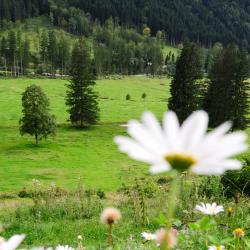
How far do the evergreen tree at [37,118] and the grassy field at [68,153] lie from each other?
1260mm

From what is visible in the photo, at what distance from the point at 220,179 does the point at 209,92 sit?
41.7 meters

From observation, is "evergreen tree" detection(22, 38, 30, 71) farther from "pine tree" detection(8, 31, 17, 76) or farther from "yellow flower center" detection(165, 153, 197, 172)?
"yellow flower center" detection(165, 153, 197, 172)

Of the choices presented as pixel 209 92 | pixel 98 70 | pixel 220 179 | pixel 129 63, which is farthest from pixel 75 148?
pixel 129 63

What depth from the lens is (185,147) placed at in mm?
764

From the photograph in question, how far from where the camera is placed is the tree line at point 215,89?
169 feet

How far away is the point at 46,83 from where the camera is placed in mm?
97000

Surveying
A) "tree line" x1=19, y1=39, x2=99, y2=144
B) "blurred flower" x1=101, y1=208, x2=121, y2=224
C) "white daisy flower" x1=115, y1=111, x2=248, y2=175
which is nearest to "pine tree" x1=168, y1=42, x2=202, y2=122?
"tree line" x1=19, y1=39, x2=99, y2=144

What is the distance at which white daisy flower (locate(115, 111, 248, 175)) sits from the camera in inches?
28.8

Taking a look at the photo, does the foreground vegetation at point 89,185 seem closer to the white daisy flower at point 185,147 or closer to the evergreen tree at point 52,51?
the white daisy flower at point 185,147

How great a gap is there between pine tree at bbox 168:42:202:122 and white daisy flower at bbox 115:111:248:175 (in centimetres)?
5048

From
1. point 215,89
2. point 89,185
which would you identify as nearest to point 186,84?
point 215,89

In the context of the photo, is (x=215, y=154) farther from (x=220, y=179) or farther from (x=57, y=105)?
(x=57, y=105)

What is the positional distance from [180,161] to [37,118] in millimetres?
42986

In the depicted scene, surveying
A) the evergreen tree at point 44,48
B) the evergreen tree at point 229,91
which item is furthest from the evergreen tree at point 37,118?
the evergreen tree at point 44,48
